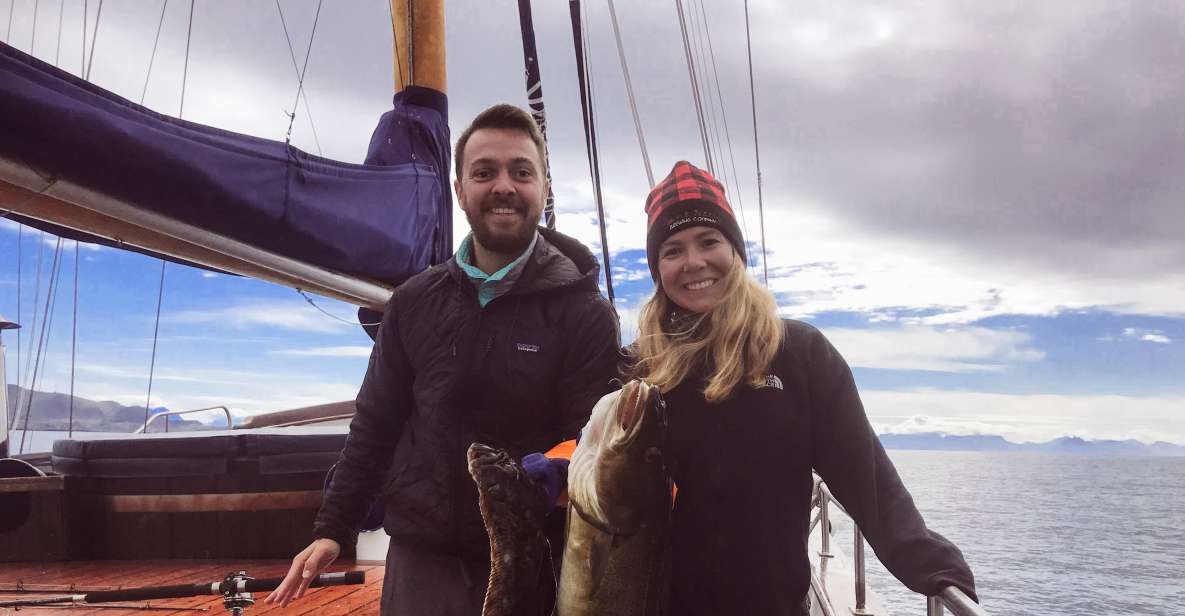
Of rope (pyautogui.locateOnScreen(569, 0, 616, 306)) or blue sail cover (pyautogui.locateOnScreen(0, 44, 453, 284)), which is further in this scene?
rope (pyautogui.locateOnScreen(569, 0, 616, 306))

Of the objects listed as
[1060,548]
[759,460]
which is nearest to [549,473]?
[759,460]

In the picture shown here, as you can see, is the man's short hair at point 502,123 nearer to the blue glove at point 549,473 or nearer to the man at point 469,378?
the man at point 469,378

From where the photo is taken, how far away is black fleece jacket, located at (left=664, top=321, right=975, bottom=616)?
6.58 ft

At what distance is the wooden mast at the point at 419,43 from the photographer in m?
5.24

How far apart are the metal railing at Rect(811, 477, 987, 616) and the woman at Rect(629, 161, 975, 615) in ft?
0.50

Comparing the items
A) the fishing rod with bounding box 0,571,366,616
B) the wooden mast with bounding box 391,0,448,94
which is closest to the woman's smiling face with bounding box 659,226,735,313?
the fishing rod with bounding box 0,571,366,616

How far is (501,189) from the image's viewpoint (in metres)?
2.25

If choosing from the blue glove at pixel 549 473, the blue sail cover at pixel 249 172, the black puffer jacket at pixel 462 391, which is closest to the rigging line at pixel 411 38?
the blue sail cover at pixel 249 172

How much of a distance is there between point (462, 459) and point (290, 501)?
4143 millimetres

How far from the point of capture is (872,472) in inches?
79.9

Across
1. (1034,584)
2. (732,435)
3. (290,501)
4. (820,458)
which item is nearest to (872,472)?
(820,458)

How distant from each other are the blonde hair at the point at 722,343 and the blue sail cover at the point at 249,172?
1886 millimetres

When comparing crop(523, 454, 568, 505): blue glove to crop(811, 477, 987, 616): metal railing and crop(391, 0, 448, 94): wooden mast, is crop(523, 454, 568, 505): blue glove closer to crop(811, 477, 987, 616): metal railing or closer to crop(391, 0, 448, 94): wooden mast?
crop(811, 477, 987, 616): metal railing

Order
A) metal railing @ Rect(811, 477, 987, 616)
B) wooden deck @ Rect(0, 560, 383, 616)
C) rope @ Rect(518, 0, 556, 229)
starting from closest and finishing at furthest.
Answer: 1. metal railing @ Rect(811, 477, 987, 616)
2. wooden deck @ Rect(0, 560, 383, 616)
3. rope @ Rect(518, 0, 556, 229)
